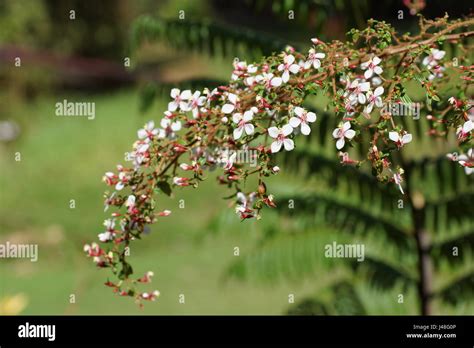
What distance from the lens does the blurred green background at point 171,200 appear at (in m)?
4.12

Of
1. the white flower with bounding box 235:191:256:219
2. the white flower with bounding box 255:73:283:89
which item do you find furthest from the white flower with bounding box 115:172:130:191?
the white flower with bounding box 255:73:283:89

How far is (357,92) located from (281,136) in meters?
0.25

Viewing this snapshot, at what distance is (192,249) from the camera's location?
988cm

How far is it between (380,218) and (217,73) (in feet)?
42.6

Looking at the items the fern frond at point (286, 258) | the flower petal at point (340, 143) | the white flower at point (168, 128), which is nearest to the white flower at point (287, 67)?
Result: the flower petal at point (340, 143)

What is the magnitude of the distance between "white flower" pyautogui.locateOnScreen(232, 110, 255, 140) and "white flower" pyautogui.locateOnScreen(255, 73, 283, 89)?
0.36ft

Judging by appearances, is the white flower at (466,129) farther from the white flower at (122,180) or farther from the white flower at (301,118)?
the white flower at (122,180)

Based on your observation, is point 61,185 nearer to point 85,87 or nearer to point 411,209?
point 85,87

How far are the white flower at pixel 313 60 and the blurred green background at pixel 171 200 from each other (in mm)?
847

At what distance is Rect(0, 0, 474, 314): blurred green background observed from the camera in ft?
13.5

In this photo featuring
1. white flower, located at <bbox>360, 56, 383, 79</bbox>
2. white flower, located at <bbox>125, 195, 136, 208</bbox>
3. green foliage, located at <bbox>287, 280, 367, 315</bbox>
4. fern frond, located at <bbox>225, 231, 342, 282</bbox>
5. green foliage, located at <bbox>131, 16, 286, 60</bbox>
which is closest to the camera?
white flower, located at <bbox>360, 56, 383, 79</bbox>

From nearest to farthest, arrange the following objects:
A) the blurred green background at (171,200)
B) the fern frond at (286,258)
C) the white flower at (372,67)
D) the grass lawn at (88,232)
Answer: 1. the white flower at (372,67)
2. the blurred green background at (171,200)
3. the fern frond at (286,258)
4. the grass lawn at (88,232)

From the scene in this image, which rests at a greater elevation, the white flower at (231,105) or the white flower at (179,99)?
the white flower at (179,99)

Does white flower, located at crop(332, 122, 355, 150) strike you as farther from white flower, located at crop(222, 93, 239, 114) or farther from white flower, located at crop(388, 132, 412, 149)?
white flower, located at crop(222, 93, 239, 114)
